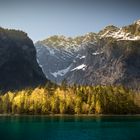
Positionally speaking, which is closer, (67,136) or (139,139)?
(139,139)

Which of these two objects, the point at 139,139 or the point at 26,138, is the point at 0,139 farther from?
the point at 139,139

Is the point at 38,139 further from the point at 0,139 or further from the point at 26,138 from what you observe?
the point at 0,139

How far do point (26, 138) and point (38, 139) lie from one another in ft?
14.3

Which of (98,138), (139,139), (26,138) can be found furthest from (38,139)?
(139,139)

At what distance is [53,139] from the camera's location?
12644 cm

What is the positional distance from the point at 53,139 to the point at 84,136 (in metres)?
14.6

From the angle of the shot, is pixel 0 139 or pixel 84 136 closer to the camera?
pixel 0 139

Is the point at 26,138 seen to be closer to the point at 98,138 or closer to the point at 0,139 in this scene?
the point at 0,139

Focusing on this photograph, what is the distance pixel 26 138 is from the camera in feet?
413

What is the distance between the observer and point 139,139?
120m

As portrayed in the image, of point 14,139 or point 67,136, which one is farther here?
point 67,136

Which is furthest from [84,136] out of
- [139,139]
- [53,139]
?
[139,139]

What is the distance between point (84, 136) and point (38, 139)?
771 inches

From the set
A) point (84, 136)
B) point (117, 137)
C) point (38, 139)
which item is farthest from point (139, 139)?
point (38, 139)
